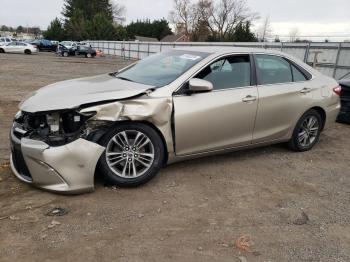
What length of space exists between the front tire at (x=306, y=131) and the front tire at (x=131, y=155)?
2.43 m

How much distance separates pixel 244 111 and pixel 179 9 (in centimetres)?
7417

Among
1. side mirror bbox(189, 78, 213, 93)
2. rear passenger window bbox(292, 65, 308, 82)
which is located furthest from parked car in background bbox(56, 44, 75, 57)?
side mirror bbox(189, 78, 213, 93)

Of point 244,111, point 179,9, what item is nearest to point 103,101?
point 244,111

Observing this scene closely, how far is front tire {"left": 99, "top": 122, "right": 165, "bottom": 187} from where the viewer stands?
13.5ft

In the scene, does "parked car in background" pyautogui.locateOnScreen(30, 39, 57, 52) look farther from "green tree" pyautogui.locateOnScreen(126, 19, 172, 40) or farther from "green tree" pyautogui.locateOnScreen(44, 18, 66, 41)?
"green tree" pyautogui.locateOnScreen(126, 19, 172, 40)

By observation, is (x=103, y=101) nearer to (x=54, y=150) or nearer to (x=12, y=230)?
(x=54, y=150)

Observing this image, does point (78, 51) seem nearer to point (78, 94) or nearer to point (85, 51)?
point (85, 51)

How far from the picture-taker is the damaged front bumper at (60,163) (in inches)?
150

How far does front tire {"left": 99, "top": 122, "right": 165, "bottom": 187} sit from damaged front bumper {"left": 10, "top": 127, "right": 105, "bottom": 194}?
7.1 inches

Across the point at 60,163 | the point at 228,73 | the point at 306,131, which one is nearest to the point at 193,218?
the point at 60,163

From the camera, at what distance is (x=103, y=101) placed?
13.3ft

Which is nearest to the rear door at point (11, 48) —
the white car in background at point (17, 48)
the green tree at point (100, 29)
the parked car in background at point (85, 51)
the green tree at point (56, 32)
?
the white car in background at point (17, 48)

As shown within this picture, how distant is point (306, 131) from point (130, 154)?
307cm

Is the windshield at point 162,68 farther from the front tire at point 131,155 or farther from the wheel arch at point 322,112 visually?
the wheel arch at point 322,112
